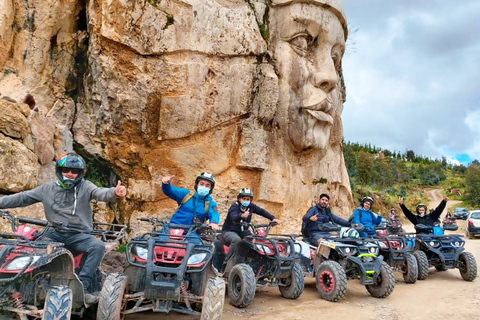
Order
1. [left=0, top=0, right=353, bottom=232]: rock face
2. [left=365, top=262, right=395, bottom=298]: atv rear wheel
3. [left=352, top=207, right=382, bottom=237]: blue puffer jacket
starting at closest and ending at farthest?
1. [left=365, top=262, right=395, bottom=298]: atv rear wheel
2. [left=352, top=207, right=382, bottom=237]: blue puffer jacket
3. [left=0, top=0, right=353, bottom=232]: rock face

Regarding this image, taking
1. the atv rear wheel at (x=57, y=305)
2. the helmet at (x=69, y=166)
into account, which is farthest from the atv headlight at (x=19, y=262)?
the helmet at (x=69, y=166)

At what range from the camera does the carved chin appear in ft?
37.8

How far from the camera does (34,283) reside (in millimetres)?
3941

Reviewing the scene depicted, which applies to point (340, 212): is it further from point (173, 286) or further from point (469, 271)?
point (173, 286)

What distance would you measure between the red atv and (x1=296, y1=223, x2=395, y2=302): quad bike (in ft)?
8.39

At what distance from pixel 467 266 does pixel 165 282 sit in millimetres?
7127

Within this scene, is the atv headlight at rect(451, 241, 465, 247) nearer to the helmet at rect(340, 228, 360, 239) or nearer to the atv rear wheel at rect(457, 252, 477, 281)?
the atv rear wheel at rect(457, 252, 477, 281)

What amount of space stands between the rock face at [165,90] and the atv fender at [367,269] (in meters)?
4.53

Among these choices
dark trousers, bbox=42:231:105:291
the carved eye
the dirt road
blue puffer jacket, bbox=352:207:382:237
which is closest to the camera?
dark trousers, bbox=42:231:105:291

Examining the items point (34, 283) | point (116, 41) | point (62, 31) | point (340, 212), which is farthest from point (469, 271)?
point (62, 31)

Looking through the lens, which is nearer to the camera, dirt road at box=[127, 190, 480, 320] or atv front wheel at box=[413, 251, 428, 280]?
dirt road at box=[127, 190, 480, 320]

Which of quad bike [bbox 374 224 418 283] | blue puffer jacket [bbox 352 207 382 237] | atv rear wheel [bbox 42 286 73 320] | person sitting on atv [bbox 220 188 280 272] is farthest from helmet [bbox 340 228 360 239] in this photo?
atv rear wheel [bbox 42 286 73 320]

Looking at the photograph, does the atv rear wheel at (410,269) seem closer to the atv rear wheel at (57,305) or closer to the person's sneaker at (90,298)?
the person's sneaker at (90,298)

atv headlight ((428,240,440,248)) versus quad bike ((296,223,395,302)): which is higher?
atv headlight ((428,240,440,248))
